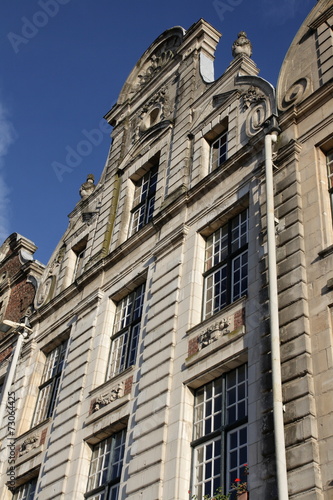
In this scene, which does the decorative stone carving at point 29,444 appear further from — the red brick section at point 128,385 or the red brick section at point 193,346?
the red brick section at point 193,346

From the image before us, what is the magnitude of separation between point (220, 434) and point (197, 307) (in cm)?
331

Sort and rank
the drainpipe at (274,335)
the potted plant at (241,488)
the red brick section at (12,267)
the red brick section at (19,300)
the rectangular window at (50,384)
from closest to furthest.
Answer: the drainpipe at (274,335), the potted plant at (241,488), the rectangular window at (50,384), the red brick section at (19,300), the red brick section at (12,267)

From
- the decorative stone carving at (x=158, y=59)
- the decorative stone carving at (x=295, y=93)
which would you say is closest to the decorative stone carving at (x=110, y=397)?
the decorative stone carving at (x=295, y=93)

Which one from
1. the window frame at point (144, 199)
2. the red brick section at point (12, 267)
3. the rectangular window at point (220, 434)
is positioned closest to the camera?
the rectangular window at point (220, 434)

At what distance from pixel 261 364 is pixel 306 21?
30.0 ft

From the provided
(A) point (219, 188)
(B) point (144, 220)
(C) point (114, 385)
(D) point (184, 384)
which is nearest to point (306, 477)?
(D) point (184, 384)

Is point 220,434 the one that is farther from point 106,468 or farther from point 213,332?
point 106,468

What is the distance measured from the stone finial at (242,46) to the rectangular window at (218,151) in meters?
2.54

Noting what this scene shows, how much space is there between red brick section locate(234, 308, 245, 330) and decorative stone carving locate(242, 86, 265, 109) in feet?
19.7

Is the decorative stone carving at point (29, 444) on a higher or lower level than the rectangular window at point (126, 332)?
lower

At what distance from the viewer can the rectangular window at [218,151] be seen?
1784cm

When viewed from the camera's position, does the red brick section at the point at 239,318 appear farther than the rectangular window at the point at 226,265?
No

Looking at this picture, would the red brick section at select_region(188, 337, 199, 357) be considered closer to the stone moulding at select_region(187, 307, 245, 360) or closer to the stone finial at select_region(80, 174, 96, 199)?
the stone moulding at select_region(187, 307, 245, 360)

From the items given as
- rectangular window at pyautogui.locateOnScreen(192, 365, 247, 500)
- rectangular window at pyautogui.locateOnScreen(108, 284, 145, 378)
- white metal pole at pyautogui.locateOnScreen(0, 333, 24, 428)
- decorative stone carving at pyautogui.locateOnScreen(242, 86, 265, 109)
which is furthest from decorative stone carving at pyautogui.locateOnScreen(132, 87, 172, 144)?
rectangular window at pyautogui.locateOnScreen(192, 365, 247, 500)
